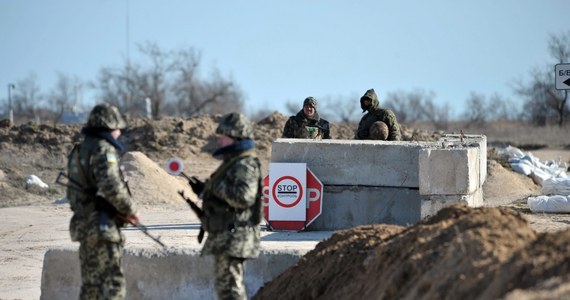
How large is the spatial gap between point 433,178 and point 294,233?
6.11 feet

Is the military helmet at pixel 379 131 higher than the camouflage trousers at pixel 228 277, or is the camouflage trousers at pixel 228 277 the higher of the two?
the military helmet at pixel 379 131

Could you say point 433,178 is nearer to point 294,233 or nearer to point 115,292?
point 294,233

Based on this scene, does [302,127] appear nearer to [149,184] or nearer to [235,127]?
[149,184]

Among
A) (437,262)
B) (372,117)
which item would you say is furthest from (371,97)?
(437,262)

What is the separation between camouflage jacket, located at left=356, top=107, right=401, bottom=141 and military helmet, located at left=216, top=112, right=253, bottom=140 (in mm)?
7211

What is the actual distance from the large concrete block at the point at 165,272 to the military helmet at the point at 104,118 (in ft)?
7.55

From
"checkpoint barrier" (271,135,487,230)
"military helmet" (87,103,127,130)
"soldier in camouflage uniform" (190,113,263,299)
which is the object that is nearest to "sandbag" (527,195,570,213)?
"checkpoint barrier" (271,135,487,230)

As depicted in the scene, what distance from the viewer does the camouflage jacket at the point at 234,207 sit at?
27.0ft

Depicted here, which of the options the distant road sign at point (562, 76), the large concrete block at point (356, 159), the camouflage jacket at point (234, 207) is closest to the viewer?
the camouflage jacket at point (234, 207)

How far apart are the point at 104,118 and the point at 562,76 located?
9.91 meters

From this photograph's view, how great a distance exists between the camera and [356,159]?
1312 centimetres

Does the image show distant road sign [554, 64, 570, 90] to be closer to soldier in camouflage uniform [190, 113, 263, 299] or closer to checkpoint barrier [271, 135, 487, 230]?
checkpoint barrier [271, 135, 487, 230]

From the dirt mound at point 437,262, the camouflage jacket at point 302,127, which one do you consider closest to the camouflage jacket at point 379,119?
the camouflage jacket at point 302,127

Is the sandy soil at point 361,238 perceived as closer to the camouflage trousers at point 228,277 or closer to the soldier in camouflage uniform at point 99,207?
the camouflage trousers at point 228,277
